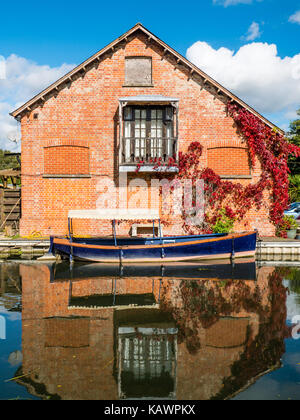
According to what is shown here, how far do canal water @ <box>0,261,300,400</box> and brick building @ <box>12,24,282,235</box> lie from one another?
6246mm

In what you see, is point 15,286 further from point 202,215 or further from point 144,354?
point 202,215

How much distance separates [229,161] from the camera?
1598 cm

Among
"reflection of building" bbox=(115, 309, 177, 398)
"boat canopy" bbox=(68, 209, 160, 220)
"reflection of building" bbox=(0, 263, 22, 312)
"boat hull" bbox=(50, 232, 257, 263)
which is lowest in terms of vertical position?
"reflection of building" bbox=(115, 309, 177, 398)

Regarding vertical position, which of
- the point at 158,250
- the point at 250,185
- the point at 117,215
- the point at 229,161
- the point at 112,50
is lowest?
the point at 158,250

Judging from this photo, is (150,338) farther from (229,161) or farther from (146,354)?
(229,161)

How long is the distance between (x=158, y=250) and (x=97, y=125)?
6.82 metres

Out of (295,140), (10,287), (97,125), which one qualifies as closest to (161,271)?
(10,287)

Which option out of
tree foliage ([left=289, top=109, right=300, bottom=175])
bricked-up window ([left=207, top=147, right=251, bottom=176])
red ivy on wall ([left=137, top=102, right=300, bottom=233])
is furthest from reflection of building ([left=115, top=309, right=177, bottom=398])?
tree foliage ([left=289, top=109, right=300, bottom=175])

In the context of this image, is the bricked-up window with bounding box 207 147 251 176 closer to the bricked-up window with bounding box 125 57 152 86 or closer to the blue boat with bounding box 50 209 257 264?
the blue boat with bounding box 50 209 257 264

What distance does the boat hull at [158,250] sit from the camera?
40.2ft

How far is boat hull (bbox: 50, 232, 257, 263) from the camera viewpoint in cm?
1225

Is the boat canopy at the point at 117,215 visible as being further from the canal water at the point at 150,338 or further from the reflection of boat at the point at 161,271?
the canal water at the point at 150,338

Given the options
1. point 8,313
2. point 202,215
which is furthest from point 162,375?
point 202,215
